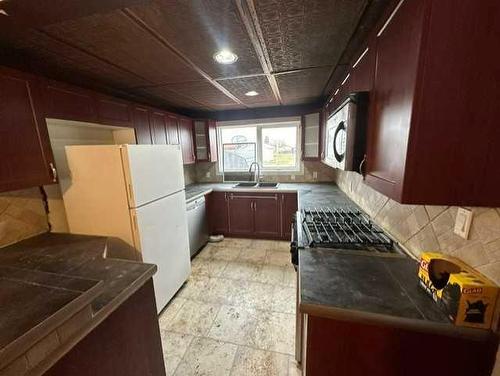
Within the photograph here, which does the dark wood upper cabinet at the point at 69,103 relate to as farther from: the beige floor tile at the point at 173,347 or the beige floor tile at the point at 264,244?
the beige floor tile at the point at 264,244

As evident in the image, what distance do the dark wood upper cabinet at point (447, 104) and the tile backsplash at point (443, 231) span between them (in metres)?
0.17

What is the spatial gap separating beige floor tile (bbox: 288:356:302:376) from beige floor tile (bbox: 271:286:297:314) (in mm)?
463

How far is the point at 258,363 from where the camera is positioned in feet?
4.97

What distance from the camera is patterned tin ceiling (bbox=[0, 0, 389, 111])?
1012mm

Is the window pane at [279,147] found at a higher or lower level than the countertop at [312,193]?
higher

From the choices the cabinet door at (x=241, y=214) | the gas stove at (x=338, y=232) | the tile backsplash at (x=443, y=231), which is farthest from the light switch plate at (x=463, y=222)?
the cabinet door at (x=241, y=214)

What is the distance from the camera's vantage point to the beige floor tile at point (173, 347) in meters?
1.53

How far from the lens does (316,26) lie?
1.21m

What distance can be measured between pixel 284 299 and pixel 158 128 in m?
2.55

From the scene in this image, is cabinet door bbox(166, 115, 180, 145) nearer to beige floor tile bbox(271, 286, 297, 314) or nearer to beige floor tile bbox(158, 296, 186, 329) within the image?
beige floor tile bbox(158, 296, 186, 329)

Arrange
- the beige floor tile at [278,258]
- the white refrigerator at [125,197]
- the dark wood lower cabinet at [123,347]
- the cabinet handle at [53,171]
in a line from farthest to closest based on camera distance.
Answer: the beige floor tile at [278,258], the white refrigerator at [125,197], the cabinet handle at [53,171], the dark wood lower cabinet at [123,347]

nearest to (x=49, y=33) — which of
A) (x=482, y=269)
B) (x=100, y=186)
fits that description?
(x=100, y=186)

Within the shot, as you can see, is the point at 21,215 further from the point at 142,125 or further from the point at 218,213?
the point at 218,213

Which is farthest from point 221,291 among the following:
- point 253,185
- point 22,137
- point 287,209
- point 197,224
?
point 22,137
